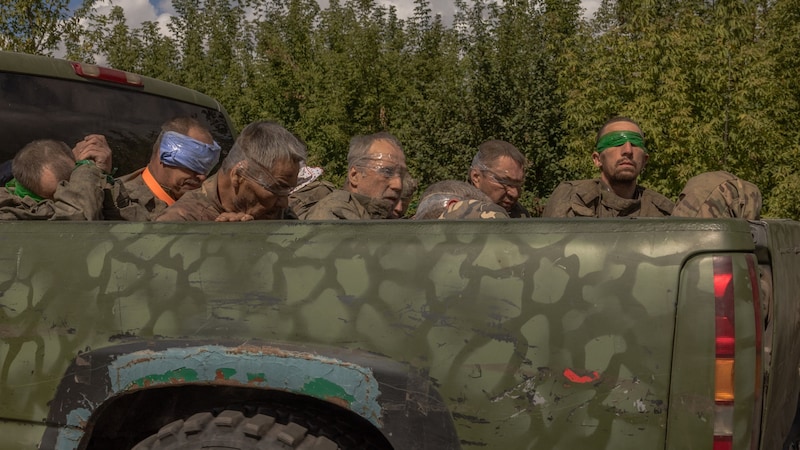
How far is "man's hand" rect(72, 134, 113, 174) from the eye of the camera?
380 cm

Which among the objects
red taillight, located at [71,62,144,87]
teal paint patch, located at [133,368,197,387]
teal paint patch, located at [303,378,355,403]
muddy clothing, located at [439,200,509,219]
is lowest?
teal paint patch, located at [133,368,197,387]

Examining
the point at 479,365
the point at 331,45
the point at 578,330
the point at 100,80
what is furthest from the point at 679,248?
the point at 331,45

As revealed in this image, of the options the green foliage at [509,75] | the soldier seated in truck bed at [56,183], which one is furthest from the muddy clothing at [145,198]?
the green foliage at [509,75]

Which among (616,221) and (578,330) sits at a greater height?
(616,221)

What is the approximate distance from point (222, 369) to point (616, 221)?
1101mm

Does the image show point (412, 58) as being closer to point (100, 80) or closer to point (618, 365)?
point (100, 80)

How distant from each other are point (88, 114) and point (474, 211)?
2363 millimetres

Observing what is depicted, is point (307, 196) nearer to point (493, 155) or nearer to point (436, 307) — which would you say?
point (493, 155)

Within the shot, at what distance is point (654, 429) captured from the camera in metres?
1.94

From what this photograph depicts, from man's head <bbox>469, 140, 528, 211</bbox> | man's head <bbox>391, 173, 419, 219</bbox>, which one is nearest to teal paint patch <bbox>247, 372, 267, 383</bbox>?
man's head <bbox>391, 173, 419, 219</bbox>

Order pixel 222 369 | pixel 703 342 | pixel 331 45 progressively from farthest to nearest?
pixel 331 45 → pixel 222 369 → pixel 703 342

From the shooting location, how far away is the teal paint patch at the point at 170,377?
229 centimetres

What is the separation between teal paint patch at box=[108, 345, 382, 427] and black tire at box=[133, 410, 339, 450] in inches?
4.2

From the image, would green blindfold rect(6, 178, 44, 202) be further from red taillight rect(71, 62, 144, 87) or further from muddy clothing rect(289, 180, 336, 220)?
muddy clothing rect(289, 180, 336, 220)
